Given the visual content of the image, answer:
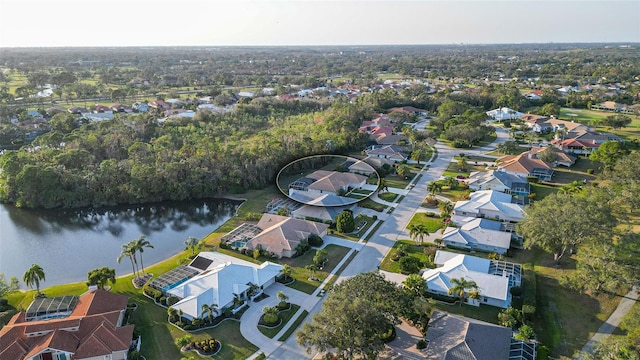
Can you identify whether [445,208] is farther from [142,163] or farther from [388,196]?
[142,163]

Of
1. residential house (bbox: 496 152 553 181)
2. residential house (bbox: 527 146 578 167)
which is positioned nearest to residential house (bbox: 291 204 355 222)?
residential house (bbox: 496 152 553 181)

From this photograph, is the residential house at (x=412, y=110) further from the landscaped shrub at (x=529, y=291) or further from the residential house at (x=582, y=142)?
the landscaped shrub at (x=529, y=291)

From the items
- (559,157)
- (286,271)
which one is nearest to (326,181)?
(286,271)

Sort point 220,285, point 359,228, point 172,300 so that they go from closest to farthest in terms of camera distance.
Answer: point 172,300
point 220,285
point 359,228

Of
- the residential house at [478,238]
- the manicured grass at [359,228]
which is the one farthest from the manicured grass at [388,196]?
the residential house at [478,238]

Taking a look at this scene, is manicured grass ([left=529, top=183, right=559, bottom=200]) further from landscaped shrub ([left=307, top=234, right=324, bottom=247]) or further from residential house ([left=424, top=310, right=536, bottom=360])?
→ residential house ([left=424, top=310, right=536, bottom=360])

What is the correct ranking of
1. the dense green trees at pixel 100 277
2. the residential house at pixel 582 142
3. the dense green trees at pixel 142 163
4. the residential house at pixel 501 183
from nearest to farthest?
1. the dense green trees at pixel 100 277
2. the dense green trees at pixel 142 163
3. the residential house at pixel 501 183
4. the residential house at pixel 582 142
